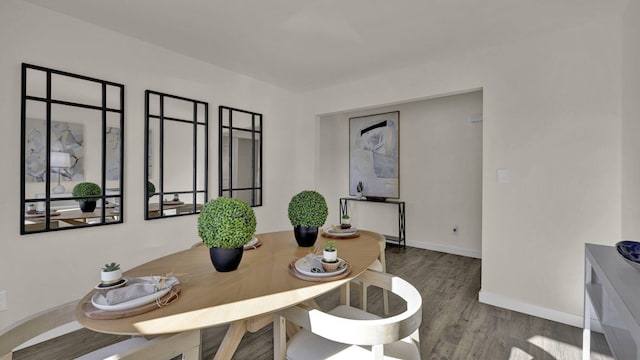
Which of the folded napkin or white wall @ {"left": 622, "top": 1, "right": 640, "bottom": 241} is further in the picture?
white wall @ {"left": 622, "top": 1, "right": 640, "bottom": 241}

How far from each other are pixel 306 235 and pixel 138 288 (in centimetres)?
95

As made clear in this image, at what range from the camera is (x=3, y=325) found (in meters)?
1.94

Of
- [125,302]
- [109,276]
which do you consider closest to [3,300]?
[109,276]

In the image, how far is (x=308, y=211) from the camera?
1.80m

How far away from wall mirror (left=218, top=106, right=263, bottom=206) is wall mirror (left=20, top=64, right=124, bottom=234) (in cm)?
100

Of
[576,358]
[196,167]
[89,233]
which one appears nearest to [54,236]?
[89,233]

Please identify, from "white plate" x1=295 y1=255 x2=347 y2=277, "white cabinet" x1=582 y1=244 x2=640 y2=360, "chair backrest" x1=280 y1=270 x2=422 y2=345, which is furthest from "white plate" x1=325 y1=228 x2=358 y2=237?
"white cabinet" x1=582 y1=244 x2=640 y2=360

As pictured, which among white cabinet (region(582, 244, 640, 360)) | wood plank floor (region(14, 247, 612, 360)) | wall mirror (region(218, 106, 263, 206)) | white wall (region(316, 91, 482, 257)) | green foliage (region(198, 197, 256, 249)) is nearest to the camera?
white cabinet (region(582, 244, 640, 360))

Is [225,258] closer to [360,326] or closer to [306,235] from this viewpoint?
[306,235]

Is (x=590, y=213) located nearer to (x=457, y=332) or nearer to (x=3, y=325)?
(x=457, y=332)

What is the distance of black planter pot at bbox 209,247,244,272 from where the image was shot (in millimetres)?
1366

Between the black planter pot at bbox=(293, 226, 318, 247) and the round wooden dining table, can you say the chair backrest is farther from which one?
the black planter pot at bbox=(293, 226, 318, 247)

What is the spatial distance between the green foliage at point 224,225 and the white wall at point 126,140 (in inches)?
64.8

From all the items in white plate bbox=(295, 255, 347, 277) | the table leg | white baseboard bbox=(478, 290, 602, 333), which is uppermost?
white plate bbox=(295, 255, 347, 277)
